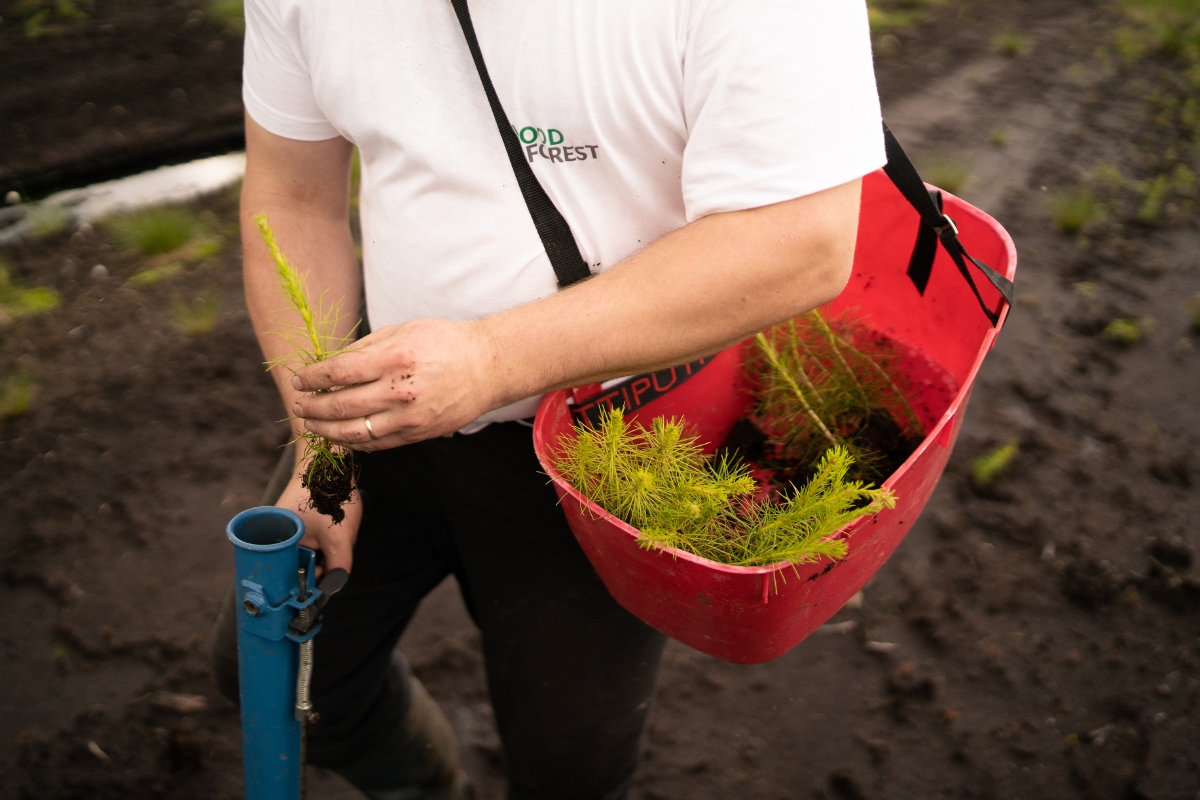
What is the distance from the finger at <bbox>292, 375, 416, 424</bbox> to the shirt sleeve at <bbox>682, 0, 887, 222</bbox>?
1.47ft

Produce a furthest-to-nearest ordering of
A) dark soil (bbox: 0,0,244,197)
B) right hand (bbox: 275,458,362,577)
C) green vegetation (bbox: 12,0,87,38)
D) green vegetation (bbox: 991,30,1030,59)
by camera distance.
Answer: green vegetation (bbox: 991,30,1030,59) < green vegetation (bbox: 12,0,87,38) < dark soil (bbox: 0,0,244,197) < right hand (bbox: 275,458,362,577)

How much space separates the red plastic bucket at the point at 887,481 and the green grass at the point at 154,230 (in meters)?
3.05

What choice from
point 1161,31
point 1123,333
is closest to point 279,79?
point 1123,333

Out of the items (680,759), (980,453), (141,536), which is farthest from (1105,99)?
(141,536)

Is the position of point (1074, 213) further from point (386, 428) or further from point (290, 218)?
point (386, 428)

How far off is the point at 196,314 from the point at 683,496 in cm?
286

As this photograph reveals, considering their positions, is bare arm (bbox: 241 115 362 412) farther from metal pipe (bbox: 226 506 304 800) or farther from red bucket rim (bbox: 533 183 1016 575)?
red bucket rim (bbox: 533 183 1016 575)

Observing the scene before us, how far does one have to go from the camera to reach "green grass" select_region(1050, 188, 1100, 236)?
3996 mm

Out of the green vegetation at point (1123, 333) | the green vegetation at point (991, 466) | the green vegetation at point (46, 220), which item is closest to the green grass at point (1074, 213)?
the green vegetation at point (1123, 333)

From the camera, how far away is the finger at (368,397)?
3.34 ft

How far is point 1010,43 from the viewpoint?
5.96 m

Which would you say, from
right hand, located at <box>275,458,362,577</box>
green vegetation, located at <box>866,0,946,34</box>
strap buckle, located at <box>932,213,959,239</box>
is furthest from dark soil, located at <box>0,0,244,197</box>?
green vegetation, located at <box>866,0,946,34</box>

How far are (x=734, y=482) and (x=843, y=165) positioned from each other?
42cm

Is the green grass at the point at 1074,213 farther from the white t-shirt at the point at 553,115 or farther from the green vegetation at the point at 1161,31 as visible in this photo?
the white t-shirt at the point at 553,115
